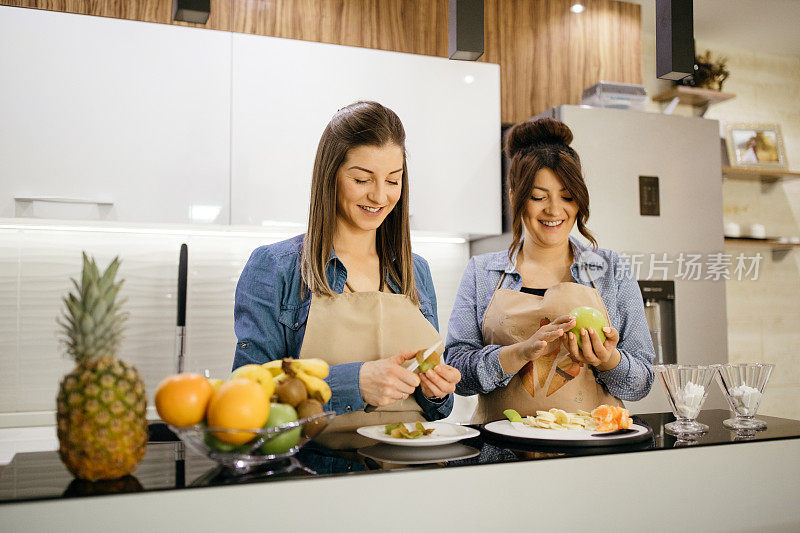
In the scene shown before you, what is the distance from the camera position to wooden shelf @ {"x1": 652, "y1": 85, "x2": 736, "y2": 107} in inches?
149

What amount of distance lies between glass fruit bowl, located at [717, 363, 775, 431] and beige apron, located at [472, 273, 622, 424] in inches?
18.4

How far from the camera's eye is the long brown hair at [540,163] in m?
1.89

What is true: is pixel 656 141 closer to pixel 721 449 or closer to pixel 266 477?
pixel 721 449

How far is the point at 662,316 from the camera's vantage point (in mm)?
2971

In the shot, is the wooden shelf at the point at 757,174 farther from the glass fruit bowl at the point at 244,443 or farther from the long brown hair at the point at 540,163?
the glass fruit bowl at the point at 244,443

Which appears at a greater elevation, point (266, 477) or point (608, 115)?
point (608, 115)

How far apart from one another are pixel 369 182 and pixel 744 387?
0.87m

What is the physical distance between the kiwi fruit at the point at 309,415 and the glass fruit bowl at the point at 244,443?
0.03 feet

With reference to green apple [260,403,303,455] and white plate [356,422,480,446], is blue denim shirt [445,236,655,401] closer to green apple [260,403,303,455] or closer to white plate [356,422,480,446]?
white plate [356,422,480,446]

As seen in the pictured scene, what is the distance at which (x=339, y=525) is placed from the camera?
94cm

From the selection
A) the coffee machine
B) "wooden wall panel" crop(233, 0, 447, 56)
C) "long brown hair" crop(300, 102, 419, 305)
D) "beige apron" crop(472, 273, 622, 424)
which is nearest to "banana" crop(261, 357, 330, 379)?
"long brown hair" crop(300, 102, 419, 305)

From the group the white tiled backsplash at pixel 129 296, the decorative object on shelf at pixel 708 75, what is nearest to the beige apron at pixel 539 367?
the white tiled backsplash at pixel 129 296

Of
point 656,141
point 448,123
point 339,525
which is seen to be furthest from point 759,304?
point 339,525

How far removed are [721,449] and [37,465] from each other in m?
1.08
